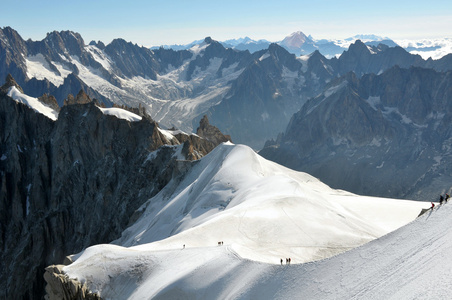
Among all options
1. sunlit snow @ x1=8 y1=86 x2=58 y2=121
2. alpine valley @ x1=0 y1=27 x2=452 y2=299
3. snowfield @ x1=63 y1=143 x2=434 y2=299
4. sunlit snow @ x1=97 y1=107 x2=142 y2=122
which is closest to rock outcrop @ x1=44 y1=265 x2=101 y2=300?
alpine valley @ x1=0 y1=27 x2=452 y2=299

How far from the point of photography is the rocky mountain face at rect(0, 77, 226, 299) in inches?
4082

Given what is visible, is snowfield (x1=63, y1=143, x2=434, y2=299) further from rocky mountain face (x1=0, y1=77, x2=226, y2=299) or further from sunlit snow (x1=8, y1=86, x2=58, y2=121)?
sunlit snow (x1=8, y1=86, x2=58, y2=121)

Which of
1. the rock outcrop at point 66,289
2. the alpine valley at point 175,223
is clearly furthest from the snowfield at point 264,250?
the rock outcrop at point 66,289

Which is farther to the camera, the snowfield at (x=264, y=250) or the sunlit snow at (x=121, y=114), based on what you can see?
the sunlit snow at (x=121, y=114)

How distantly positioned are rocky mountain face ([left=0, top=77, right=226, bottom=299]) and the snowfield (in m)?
21.0

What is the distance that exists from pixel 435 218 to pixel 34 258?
109 metres

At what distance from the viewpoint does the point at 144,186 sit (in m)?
103

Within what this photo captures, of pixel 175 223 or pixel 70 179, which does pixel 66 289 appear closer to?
pixel 175 223

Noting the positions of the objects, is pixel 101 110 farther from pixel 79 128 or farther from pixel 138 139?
pixel 138 139

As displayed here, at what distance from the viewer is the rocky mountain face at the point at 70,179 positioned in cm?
10369

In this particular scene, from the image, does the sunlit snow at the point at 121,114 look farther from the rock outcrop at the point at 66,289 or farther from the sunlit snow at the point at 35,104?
the rock outcrop at the point at 66,289

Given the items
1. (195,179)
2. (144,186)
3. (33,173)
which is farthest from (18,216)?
(195,179)

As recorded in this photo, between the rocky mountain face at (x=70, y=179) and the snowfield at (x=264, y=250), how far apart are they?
2102 cm

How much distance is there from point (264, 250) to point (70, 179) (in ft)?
300
